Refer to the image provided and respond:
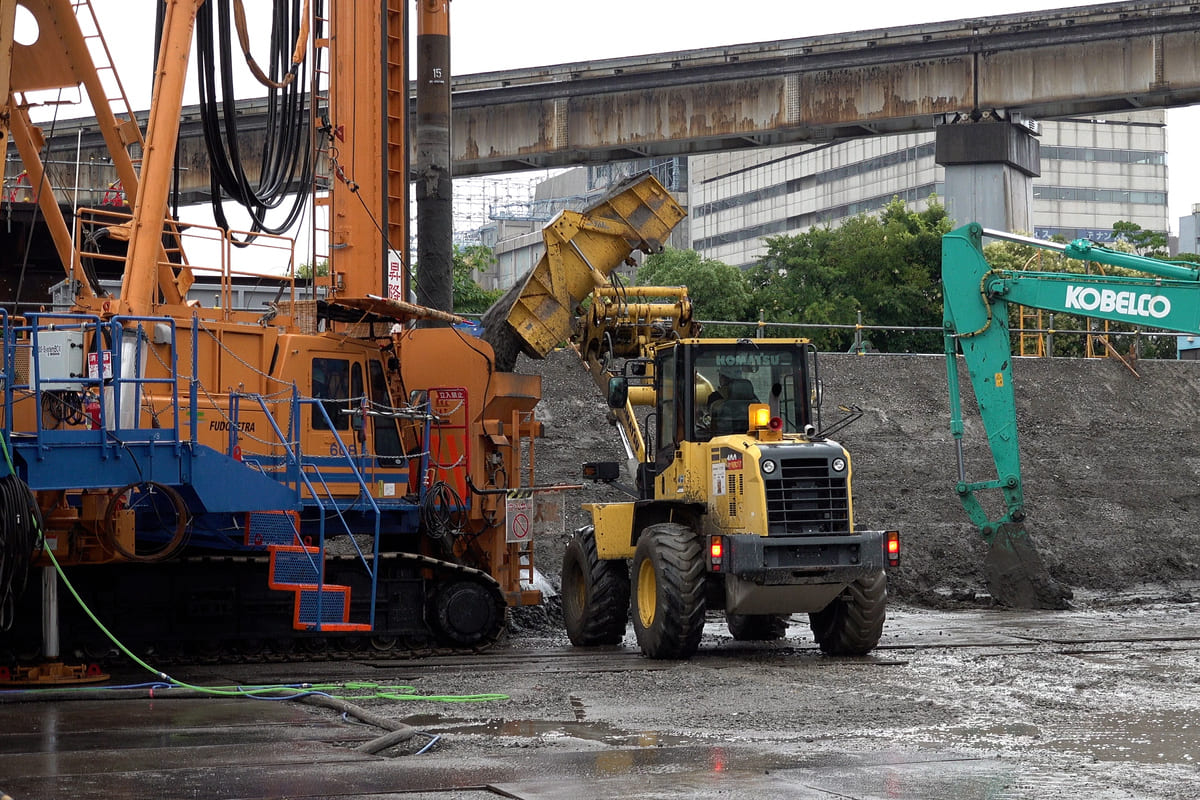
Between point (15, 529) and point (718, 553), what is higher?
point (15, 529)

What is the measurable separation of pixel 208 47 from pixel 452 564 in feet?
21.9

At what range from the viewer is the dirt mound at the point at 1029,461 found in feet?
79.8

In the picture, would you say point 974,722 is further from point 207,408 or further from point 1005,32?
point 1005,32

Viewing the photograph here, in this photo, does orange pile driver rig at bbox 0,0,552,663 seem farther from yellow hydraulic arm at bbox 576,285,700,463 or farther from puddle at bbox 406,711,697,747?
puddle at bbox 406,711,697,747

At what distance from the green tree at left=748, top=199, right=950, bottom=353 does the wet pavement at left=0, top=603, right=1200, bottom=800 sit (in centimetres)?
2839

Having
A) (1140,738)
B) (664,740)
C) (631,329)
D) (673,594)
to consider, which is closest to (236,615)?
(673,594)

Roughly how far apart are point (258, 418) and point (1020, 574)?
10.5 metres

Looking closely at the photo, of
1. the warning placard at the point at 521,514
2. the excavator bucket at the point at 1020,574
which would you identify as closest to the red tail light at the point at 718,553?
the warning placard at the point at 521,514

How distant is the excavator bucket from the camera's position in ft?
67.3

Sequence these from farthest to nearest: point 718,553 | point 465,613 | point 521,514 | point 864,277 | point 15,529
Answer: point 864,277, point 521,514, point 465,613, point 718,553, point 15,529

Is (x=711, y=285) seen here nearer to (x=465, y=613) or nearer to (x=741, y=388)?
(x=465, y=613)

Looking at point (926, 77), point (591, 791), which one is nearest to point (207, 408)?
point (591, 791)

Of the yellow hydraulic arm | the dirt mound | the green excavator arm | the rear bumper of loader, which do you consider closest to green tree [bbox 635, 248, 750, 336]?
the dirt mound

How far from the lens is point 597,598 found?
55.3 ft
